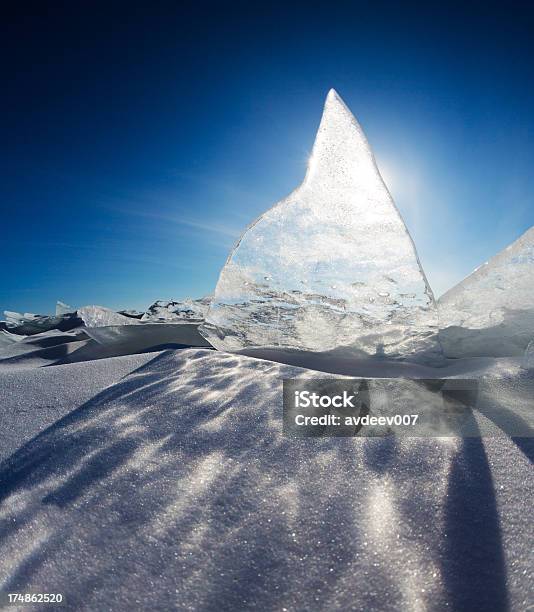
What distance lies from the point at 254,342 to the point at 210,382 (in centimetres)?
75

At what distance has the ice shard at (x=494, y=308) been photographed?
1.80m

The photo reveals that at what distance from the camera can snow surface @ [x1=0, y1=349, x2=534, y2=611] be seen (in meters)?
0.56

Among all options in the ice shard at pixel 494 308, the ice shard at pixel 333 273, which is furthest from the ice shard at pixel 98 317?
the ice shard at pixel 494 308

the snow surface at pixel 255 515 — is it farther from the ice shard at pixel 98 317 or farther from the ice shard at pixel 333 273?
the ice shard at pixel 98 317

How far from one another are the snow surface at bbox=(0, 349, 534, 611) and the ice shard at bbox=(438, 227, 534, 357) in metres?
0.92

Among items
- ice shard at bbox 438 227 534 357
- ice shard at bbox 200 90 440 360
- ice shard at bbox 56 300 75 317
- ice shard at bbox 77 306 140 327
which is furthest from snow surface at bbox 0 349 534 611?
ice shard at bbox 56 300 75 317

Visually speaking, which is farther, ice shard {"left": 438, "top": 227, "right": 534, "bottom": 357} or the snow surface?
ice shard {"left": 438, "top": 227, "right": 534, "bottom": 357}

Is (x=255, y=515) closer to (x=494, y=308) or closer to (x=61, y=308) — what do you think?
(x=494, y=308)

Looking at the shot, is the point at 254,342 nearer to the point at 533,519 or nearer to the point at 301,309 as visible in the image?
the point at 301,309

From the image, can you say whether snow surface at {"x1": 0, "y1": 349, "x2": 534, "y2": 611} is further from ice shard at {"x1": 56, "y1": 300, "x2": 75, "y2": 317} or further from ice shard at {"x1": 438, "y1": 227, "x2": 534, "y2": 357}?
ice shard at {"x1": 56, "y1": 300, "x2": 75, "y2": 317}

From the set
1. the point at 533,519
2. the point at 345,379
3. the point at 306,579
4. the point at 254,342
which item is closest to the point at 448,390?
the point at 345,379

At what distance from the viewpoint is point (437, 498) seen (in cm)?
72

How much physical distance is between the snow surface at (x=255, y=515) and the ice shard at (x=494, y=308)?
922mm

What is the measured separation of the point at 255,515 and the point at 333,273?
1457mm
